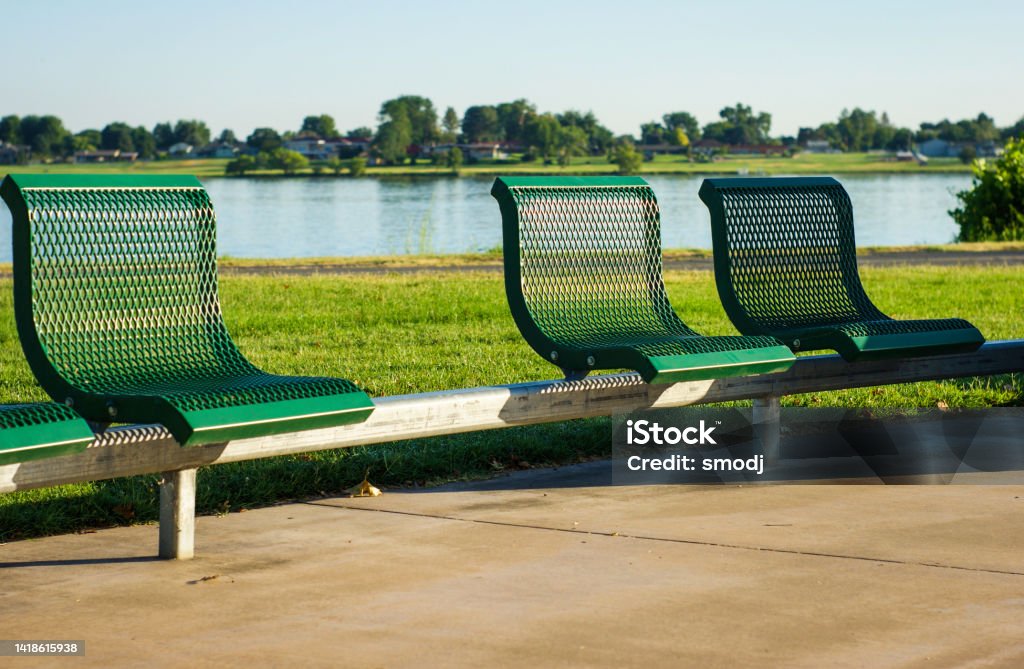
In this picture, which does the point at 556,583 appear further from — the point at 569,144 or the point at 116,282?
the point at 569,144

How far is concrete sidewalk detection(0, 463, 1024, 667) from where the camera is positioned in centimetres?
341

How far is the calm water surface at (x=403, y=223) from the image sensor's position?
108 ft

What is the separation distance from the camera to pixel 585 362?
499 cm

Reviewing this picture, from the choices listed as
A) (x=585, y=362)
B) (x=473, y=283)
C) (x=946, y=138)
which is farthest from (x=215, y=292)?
(x=946, y=138)

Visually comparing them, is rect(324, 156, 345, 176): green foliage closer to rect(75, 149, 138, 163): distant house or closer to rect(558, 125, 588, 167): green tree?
rect(75, 149, 138, 163): distant house

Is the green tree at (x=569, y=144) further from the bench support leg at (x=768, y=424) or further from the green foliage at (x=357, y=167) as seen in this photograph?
the bench support leg at (x=768, y=424)

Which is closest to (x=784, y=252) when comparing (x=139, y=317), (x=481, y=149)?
(x=139, y=317)

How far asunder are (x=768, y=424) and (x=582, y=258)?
99 centimetres

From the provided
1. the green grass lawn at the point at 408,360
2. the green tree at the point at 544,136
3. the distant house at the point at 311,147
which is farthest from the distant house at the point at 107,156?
the green grass lawn at the point at 408,360

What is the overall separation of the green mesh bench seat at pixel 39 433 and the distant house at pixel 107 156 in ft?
368

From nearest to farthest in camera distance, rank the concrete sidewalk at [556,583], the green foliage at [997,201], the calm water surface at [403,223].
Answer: the concrete sidewalk at [556,583] → the green foliage at [997,201] → the calm water surface at [403,223]

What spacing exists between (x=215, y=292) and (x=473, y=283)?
894 centimetres

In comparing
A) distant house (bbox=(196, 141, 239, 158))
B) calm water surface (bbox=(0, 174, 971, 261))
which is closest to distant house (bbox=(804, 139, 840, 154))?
distant house (bbox=(196, 141, 239, 158))

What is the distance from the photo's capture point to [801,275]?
646cm
